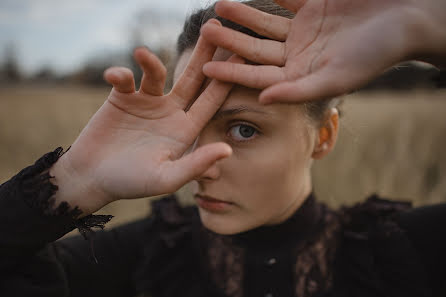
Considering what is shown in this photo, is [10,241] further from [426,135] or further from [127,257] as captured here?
[426,135]

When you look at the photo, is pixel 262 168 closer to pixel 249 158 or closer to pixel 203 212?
pixel 249 158

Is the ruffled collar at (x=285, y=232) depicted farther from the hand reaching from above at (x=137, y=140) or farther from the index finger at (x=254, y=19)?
the index finger at (x=254, y=19)

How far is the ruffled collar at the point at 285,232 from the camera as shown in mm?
1717

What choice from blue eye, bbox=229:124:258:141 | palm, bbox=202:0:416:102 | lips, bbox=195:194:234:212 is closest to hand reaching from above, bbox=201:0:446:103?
palm, bbox=202:0:416:102

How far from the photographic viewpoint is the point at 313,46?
3.66 feet

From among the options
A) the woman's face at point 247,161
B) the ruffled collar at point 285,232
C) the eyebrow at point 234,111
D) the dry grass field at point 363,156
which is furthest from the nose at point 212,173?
the dry grass field at point 363,156

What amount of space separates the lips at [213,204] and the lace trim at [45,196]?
0.43 meters

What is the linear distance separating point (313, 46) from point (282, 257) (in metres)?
1.07

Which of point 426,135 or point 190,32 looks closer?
point 190,32

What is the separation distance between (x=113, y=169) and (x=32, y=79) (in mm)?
27675

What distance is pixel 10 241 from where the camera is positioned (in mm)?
1118

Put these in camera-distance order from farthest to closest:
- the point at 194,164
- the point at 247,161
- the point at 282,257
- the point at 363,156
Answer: the point at 363,156, the point at 282,257, the point at 247,161, the point at 194,164

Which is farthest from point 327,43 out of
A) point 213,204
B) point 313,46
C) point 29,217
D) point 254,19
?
point 29,217

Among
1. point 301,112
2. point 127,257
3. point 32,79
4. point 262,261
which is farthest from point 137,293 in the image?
point 32,79
